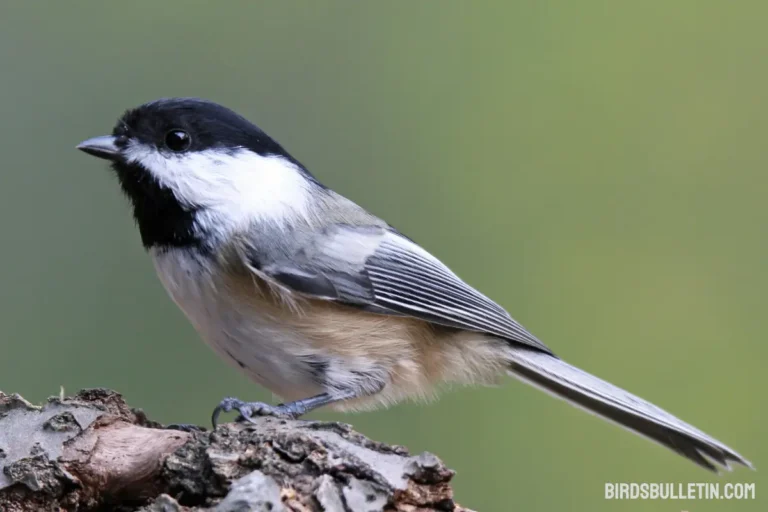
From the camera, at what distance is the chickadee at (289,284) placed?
1367mm

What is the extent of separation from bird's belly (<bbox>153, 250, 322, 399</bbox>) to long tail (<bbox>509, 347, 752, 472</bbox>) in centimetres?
47

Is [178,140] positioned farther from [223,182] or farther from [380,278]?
[380,278]

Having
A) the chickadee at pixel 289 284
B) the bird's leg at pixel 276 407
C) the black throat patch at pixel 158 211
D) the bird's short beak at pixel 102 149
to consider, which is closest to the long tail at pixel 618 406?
the chickadee at pixel 289 284

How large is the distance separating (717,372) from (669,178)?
0.58 m

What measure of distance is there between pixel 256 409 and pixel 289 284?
241 mm

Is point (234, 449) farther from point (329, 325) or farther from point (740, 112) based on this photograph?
point (740, 112)

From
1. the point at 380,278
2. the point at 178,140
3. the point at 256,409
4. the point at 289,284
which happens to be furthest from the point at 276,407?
the point at 178,140

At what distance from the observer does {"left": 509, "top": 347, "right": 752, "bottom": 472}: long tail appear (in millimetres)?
1441

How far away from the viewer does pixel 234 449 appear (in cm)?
101

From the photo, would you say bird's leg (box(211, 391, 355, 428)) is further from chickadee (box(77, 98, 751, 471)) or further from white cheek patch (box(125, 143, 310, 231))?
white cheek patch (box(125, 143, 310, 231))

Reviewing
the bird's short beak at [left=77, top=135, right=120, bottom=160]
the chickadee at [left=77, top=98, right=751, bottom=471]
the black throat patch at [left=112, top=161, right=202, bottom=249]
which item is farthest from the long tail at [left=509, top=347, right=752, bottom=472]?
the bird's short beak at [left=77, top=135, right=120, bottom=160]

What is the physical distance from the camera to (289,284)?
1378 mm

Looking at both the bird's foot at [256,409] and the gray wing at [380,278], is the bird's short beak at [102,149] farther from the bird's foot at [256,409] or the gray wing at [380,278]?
the bird's foot at [256,409]

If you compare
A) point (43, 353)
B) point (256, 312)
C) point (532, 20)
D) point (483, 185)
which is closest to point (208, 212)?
point (256, 312)
